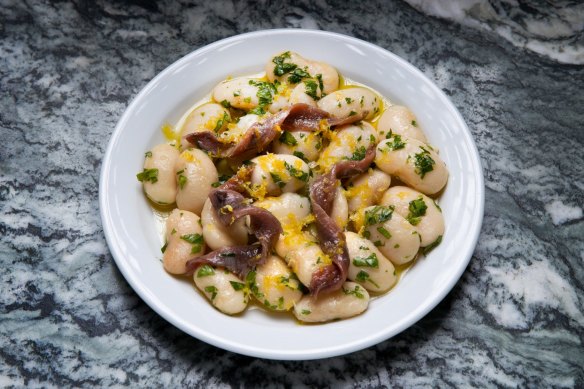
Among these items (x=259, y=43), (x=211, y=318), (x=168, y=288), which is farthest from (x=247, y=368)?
(x=259, y=43)

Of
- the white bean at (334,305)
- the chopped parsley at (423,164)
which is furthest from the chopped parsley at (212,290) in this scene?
the chopped parsley at (423,164)

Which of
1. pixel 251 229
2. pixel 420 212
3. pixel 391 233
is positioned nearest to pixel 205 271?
pixel 251 229

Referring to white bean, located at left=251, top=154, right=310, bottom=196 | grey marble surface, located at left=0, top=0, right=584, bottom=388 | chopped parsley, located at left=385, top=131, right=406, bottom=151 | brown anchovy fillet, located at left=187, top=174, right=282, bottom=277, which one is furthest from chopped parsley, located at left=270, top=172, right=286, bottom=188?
grey marble surface, located at left=0, top=0, right=584, bottom=388

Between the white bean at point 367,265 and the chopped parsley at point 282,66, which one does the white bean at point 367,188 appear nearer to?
the white bean at point 367,265

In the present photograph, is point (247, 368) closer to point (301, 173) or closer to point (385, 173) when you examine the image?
point (301, 173)

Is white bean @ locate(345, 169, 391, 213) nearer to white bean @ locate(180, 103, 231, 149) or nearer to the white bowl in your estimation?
the white bowl

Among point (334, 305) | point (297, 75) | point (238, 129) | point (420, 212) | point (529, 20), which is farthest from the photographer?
point (529, 20)

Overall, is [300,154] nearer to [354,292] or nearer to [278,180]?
[278,180]
